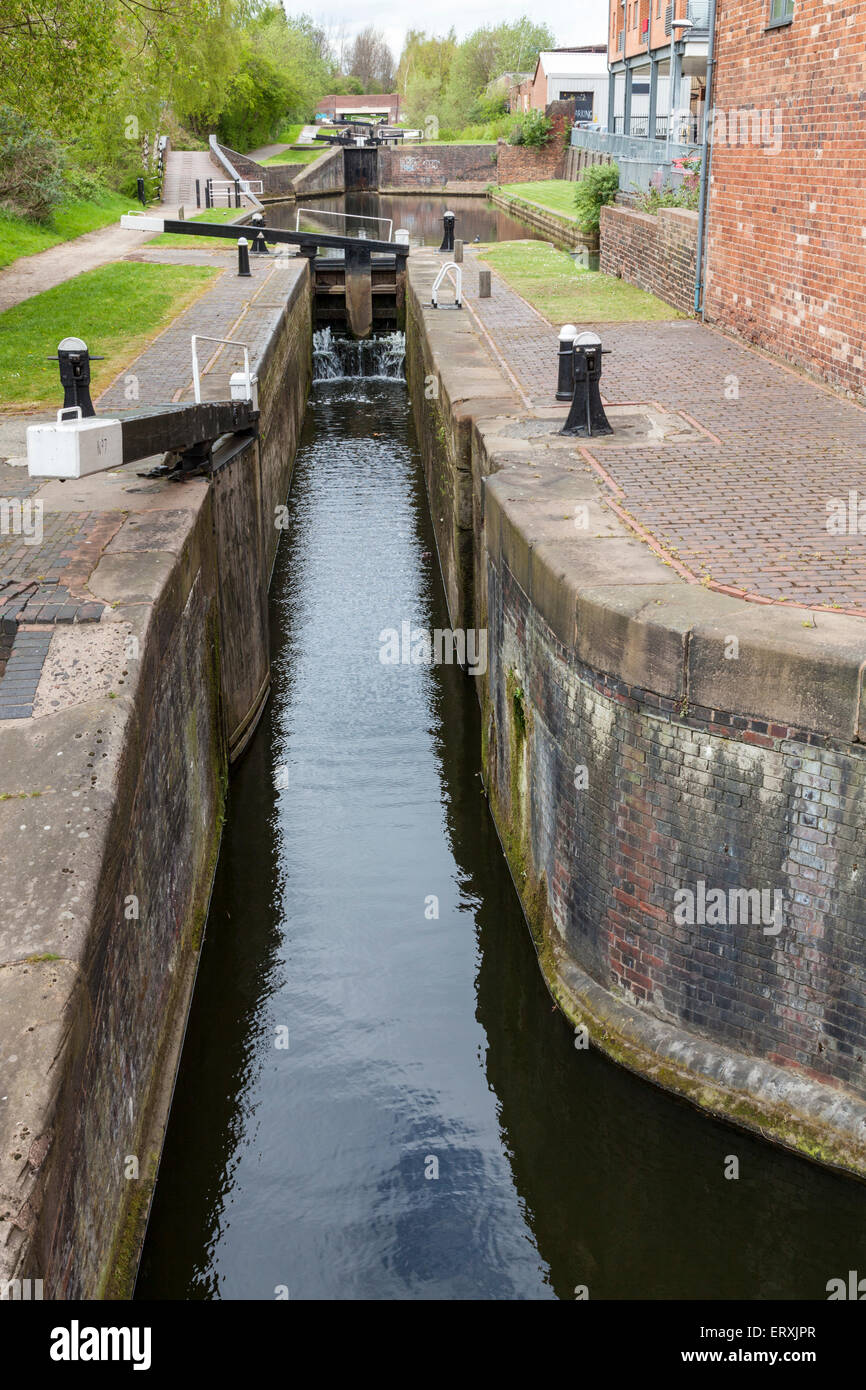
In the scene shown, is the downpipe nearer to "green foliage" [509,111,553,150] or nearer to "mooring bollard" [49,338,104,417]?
"mooring bollard" [49,338,104,417]

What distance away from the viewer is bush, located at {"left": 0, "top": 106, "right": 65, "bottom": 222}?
89.7ft

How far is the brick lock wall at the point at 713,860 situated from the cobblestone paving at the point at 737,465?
97 centimetres

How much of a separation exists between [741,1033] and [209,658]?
4477mm

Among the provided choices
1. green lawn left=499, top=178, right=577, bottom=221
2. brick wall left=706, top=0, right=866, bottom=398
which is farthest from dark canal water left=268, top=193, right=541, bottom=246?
brick wall left=706, top=0, right=866, bottom=398

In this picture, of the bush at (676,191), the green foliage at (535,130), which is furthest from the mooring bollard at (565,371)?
the green foliage at (535,130)

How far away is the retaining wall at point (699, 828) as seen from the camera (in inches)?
209

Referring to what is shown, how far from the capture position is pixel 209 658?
28.7 ft

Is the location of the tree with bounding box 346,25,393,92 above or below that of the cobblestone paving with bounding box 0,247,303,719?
above

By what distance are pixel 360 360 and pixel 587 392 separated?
1584cm

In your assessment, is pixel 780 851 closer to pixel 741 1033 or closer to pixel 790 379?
pixel 741 1033

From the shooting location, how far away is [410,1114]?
21.0 ft

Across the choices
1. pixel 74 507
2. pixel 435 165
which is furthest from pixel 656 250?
pixel 435 165

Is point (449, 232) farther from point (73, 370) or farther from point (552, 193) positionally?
point (552, 193)

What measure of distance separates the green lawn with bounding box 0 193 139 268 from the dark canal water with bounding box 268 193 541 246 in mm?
5161
